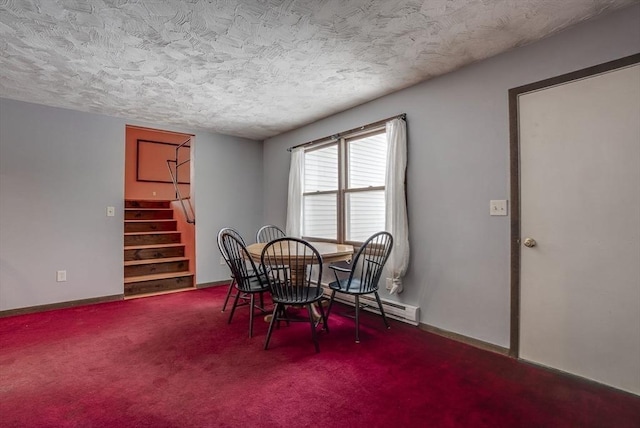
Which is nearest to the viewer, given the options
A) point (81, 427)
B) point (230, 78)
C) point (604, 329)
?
point (81, 427)

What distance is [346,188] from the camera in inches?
146

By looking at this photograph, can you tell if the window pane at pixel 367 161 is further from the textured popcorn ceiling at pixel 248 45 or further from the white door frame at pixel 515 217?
the white door frame at pixel 515 217

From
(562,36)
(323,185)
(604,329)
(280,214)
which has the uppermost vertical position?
(562,36)

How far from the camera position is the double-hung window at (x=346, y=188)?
3352mm

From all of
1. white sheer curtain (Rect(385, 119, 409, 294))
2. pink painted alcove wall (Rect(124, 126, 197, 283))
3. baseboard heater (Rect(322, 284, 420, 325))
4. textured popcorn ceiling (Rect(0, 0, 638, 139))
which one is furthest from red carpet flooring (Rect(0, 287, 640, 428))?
pink painted alcove wall (Rect(124, 126, 197, 283))

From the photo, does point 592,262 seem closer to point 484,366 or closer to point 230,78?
point 484,366

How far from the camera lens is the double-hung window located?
3352 millimetres

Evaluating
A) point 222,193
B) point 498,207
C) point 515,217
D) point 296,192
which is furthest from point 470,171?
point 222,193

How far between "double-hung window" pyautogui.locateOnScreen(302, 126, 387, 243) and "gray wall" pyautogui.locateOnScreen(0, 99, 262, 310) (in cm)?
226

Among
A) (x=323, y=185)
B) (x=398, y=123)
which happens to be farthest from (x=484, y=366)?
(x=323, y=185)

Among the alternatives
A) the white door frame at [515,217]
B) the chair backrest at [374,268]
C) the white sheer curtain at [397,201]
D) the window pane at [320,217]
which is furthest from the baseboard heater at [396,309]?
the window pane at [320,217]

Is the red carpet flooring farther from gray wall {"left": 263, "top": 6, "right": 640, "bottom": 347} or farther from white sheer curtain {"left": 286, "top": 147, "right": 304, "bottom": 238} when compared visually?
white sheer curtain {"left": 286, "top": 147, "right": 304, "bottom": 238}

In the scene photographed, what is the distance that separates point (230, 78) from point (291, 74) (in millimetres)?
563

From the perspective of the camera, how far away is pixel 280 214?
189 inches
